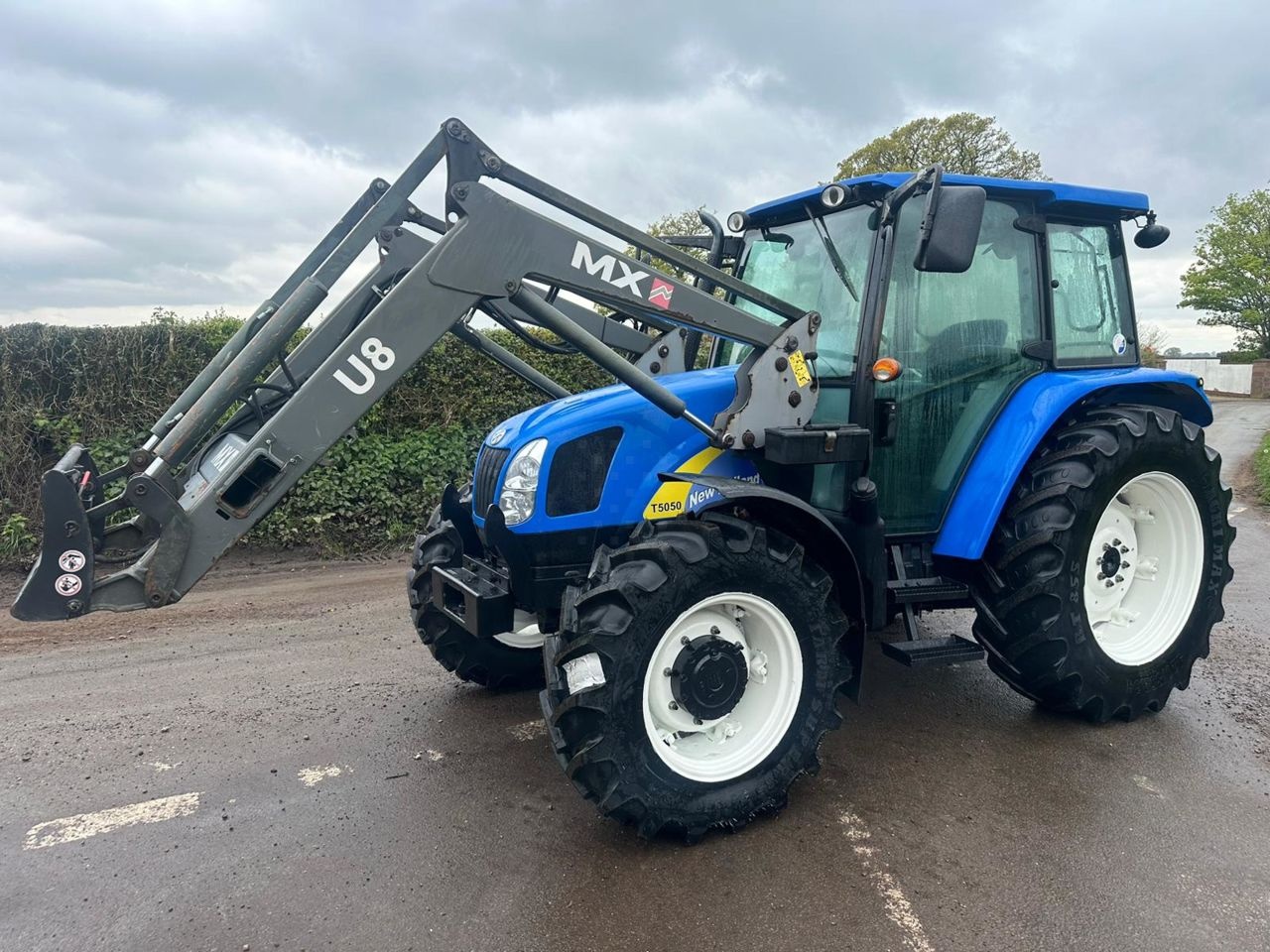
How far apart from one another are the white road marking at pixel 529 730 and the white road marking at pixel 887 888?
1.36 metres

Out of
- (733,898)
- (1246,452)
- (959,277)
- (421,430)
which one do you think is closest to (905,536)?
(959,277)

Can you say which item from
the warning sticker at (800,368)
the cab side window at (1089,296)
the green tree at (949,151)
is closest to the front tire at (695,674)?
the warning sticker at (800,368)

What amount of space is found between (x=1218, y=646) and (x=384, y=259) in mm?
5079

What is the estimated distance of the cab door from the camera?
3.55 meters

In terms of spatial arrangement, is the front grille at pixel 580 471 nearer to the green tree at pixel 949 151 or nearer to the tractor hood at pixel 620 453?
the tractor hood at pixel 620 453

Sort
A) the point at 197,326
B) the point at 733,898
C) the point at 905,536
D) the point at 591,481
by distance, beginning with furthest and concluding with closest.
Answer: the point at 197,326
the point at 905,536
the point at 591,481
the point at 733,898

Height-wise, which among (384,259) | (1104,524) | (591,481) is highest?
(384,259)

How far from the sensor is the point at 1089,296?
402 centimetres

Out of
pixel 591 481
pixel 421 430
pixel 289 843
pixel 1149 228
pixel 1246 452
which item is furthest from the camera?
pixel 1246 452

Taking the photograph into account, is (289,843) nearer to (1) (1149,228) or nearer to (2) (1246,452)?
(1) (1149,228)

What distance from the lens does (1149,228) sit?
4.10 m

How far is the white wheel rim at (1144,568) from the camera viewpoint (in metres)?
3.82

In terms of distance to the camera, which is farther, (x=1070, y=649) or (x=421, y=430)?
(x=421, y=430)

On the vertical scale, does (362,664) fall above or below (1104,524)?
below
